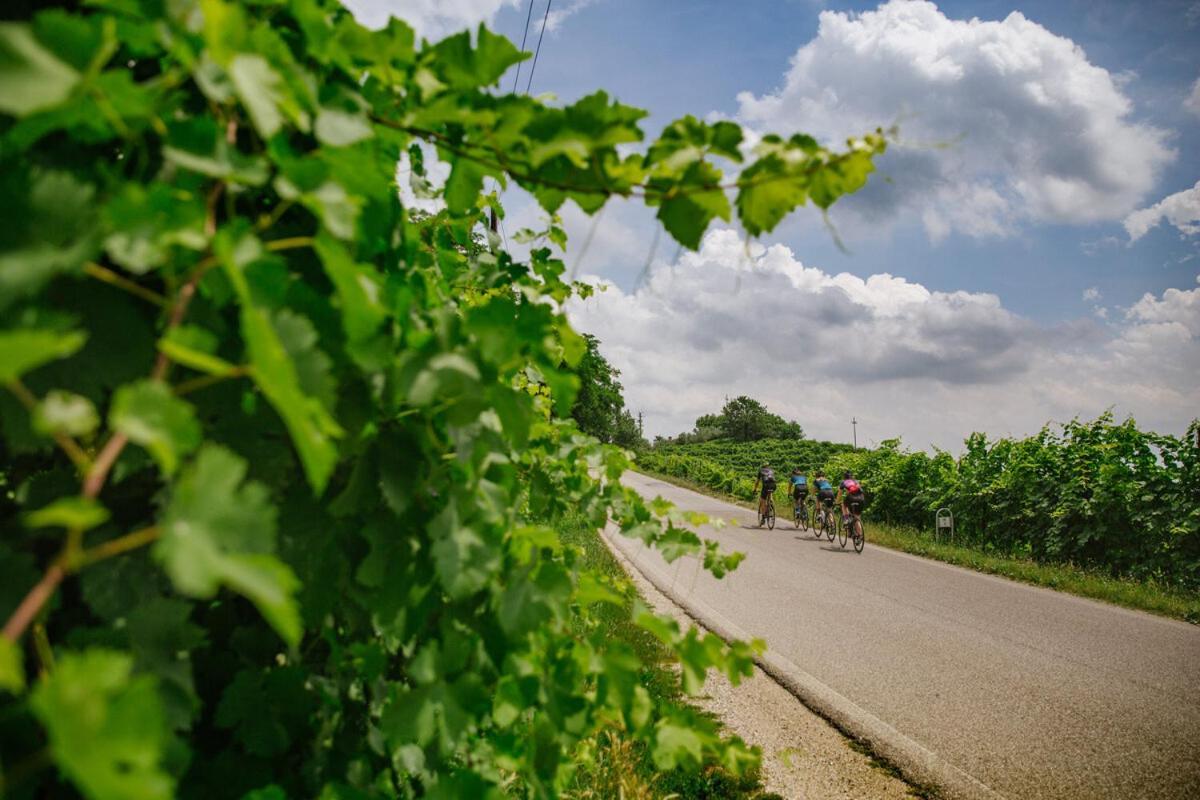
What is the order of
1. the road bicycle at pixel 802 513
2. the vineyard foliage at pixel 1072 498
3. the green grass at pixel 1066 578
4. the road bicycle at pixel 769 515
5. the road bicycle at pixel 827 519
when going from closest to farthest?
the green grass at pixel 1066 578 → the vineyard foliage at pixel 1072 498 → the road bicycle at pixel 827 519 → the road bicycle at pixel 802 513 → the road bicycle at pixel 769 515

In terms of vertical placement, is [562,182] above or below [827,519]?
above

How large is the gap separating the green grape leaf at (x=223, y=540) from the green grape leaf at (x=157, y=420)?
0.02 metres

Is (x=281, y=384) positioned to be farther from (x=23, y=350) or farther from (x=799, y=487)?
(x=799, y=487)

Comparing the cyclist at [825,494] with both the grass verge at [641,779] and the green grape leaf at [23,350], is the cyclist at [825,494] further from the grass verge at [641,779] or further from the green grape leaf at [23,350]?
the green grape leaf at [23,350]

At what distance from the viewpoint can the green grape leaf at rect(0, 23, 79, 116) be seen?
1.55ft

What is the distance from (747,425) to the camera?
10525cm

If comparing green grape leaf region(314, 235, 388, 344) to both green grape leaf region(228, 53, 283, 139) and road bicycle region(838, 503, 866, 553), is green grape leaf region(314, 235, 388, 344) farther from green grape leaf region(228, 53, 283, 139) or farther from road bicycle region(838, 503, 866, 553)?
road bicycle region(838, 503, 866, 553)

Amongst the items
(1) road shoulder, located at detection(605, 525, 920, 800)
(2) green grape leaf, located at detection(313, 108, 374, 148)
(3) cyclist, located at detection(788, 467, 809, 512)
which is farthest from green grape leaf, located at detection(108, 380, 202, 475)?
(3) cyclist, located at detection(788, 467, 809, 512)

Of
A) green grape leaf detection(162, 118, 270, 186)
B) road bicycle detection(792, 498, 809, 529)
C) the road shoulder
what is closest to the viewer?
green grape leaf detection(162, 118, 270, 186)

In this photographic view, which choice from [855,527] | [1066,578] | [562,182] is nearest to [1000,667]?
[1066,578]

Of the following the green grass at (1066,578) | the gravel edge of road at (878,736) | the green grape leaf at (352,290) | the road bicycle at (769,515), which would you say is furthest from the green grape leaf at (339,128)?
the road bicycle at (769,515)

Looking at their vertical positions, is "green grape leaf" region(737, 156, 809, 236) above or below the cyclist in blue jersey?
above

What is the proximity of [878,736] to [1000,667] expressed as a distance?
2.56 metres

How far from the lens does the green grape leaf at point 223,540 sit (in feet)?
1.39
